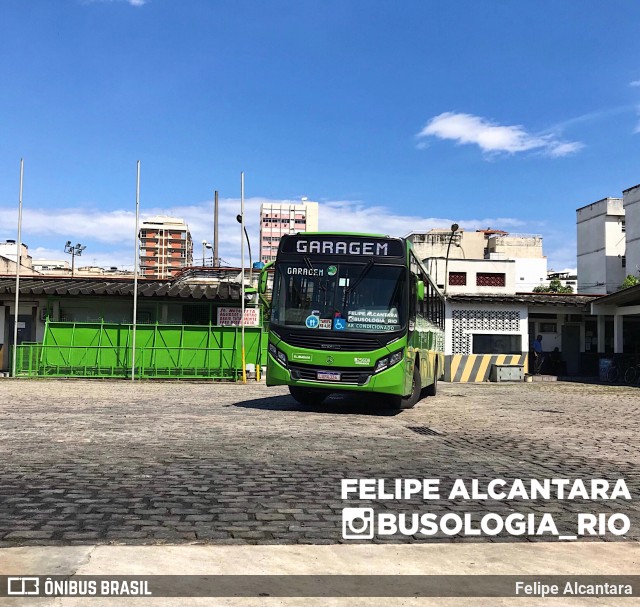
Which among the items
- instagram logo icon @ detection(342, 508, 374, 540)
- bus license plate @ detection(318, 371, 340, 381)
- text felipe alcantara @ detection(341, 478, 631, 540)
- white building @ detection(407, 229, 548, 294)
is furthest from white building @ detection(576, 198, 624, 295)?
instagram logo icon @ detection(342, 508, 374, 540)

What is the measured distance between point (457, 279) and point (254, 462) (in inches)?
1423

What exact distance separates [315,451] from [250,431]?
2164 millimetres

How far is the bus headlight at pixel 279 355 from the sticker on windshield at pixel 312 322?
74cm

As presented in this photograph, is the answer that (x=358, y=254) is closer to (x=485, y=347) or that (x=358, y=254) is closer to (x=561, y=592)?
(x=561, y=592)

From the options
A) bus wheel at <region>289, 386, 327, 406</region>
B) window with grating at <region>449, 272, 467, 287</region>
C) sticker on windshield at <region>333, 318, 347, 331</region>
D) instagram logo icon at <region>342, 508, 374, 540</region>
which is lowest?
instagram logo icon at <region>342, 508, 374, 540</region>

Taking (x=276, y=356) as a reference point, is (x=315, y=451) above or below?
below

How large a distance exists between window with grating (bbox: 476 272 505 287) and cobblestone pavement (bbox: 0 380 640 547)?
26715 mm

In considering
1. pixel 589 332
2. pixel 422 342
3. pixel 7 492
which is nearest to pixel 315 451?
pixel 7 492

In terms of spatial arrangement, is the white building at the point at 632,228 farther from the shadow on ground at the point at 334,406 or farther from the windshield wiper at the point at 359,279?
the windshield wiper at the point at 359,279

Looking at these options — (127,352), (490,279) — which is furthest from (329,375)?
(490,279)

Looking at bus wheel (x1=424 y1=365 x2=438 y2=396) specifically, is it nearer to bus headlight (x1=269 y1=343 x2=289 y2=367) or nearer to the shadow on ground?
the shadow on ground

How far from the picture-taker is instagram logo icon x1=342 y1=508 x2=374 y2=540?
5062 mm

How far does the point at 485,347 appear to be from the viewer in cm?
3456

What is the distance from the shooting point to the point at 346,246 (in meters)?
14.1
